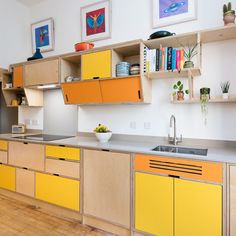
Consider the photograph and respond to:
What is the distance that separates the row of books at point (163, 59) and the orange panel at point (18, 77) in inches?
82.4

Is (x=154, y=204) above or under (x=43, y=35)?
under

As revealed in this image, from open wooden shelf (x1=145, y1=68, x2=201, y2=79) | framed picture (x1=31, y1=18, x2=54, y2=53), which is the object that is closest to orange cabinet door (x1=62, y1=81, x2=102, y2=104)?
open wooden shelf (x1=145, y1=68, x2=201, y2=79)

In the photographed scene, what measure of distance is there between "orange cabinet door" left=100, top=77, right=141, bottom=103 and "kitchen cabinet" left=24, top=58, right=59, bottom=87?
0.81 metres

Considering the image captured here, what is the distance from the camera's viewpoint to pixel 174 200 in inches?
71.0

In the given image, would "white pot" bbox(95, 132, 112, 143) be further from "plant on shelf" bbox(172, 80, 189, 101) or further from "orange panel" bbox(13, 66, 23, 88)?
"orange panel" bbox(13, 66, 23, 88)

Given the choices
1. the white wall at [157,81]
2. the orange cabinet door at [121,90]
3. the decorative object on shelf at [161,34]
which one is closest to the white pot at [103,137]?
the white wall at [157,81]

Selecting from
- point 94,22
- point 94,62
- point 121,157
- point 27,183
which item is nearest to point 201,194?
point 121,157

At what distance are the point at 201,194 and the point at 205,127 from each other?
815 millimetres

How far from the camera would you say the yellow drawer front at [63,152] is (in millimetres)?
2350

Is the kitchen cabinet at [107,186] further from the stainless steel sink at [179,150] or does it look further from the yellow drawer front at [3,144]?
the yellow drawer front at [3,144]

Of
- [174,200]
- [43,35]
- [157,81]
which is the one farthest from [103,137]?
[43,35]

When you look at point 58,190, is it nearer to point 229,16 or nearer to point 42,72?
point 42,72

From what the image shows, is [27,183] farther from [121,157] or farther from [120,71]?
[120,71]

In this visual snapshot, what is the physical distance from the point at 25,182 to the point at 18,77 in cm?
166
